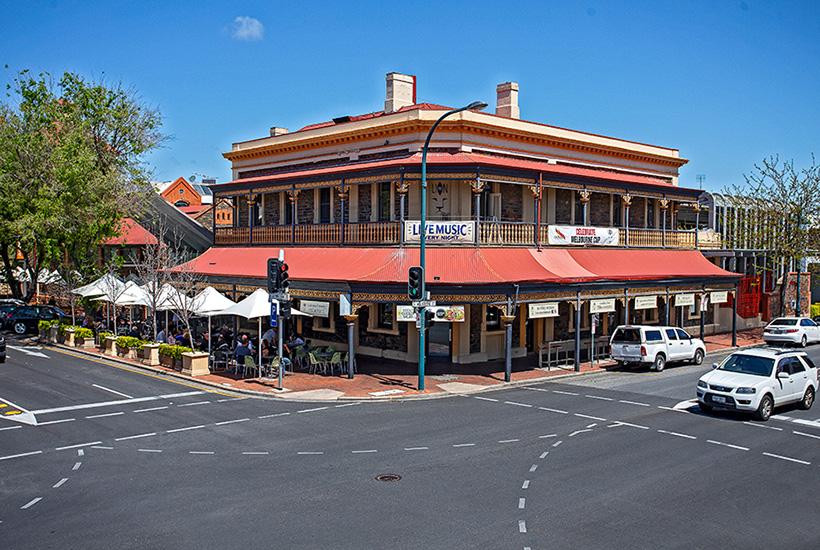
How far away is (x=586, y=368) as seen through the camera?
26.3 metres

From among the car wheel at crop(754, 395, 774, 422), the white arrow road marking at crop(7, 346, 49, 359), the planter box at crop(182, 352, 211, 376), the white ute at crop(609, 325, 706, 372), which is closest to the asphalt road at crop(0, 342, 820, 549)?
the car wheel at crop(754, 395, 774, 422)

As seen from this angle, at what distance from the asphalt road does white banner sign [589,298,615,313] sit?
256 inches

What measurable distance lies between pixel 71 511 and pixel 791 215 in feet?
138

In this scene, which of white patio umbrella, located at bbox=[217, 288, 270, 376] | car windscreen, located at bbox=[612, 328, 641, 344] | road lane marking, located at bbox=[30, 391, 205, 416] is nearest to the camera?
road lane marking, located at bbox=[30, 391, 205, 416]

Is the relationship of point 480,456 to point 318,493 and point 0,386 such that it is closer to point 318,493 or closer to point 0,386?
point 318,493

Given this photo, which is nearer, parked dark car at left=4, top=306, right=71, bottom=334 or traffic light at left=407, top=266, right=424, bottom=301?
traffic light at left=407, top=266, right=424, bottom=301

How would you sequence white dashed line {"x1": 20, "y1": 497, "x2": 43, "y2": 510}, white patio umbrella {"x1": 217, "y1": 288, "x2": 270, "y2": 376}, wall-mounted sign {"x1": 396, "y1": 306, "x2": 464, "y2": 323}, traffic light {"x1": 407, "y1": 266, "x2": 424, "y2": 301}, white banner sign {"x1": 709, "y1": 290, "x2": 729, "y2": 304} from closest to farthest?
white dashed line {"x1": 20, "y1": 497, "x2": 43, "y2": 510}, traffic light {"x1": 407, "y1": 266, "x2": 424, "y2": 301}, wall-mounted sign {"x1": 396, "y1": 306, "x2": 464, "y2": 323}, white patio umbrella {"x1": 217, "y1": 288, "x2": 270, "y2": 376}, white banner sign {"x1": 709, "y1": 290, "x2": 729, "y2": 304}

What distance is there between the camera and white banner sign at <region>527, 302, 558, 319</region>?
24.4m

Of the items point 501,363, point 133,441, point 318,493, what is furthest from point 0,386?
point 501,363

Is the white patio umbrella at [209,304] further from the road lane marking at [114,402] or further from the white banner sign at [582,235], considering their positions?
the white banner sign at [582,235]

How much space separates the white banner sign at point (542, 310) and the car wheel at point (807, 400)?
8.64 m

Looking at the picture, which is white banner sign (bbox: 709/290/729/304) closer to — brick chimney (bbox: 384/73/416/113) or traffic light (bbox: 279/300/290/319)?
brick chimney (bbox: 384/73/416/113)

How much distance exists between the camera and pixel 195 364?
23594mm

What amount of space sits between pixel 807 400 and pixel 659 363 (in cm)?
739
